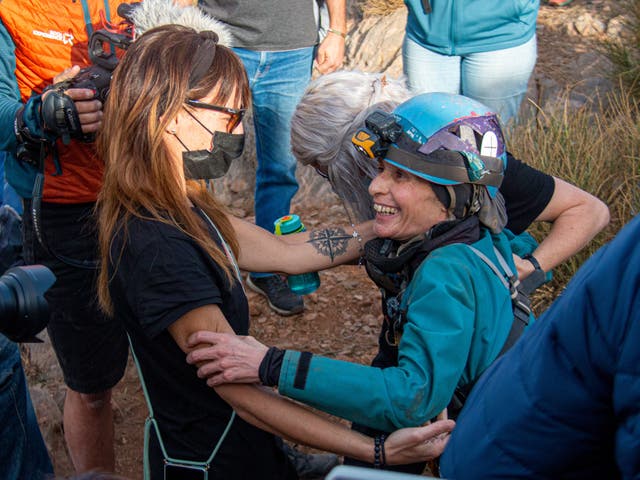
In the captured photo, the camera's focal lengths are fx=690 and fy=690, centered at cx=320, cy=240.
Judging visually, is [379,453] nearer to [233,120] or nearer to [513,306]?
[513,306]

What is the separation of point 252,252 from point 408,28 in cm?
237

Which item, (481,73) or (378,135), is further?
(481,73)

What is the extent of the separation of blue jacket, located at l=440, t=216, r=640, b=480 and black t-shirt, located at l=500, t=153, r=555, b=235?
1.42 metres

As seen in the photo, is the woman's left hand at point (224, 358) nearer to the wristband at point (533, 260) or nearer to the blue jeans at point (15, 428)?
the blue jeans at point (15, 428)

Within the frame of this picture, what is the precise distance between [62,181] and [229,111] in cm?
93

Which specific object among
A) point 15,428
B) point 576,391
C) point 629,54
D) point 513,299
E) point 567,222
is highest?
point 576,391

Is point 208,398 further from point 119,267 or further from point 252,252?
point 252,252

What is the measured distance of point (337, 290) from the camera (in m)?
5.15

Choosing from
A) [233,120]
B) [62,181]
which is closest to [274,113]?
[62,181]

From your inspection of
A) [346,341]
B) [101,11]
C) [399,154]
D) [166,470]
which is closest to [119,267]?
[166,470]

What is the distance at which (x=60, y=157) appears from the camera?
2.75 meters

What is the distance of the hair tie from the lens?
2.06 meters

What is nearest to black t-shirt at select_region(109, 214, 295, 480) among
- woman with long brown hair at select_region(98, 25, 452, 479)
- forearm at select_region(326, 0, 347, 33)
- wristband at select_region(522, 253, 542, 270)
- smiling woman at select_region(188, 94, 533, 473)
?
woman with long brown hair at select_region(98, 25, 452, 479)

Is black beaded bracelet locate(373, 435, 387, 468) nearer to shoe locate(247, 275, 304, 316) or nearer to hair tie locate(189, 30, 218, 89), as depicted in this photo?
hair tie locate(189, 30, 218, 89)
